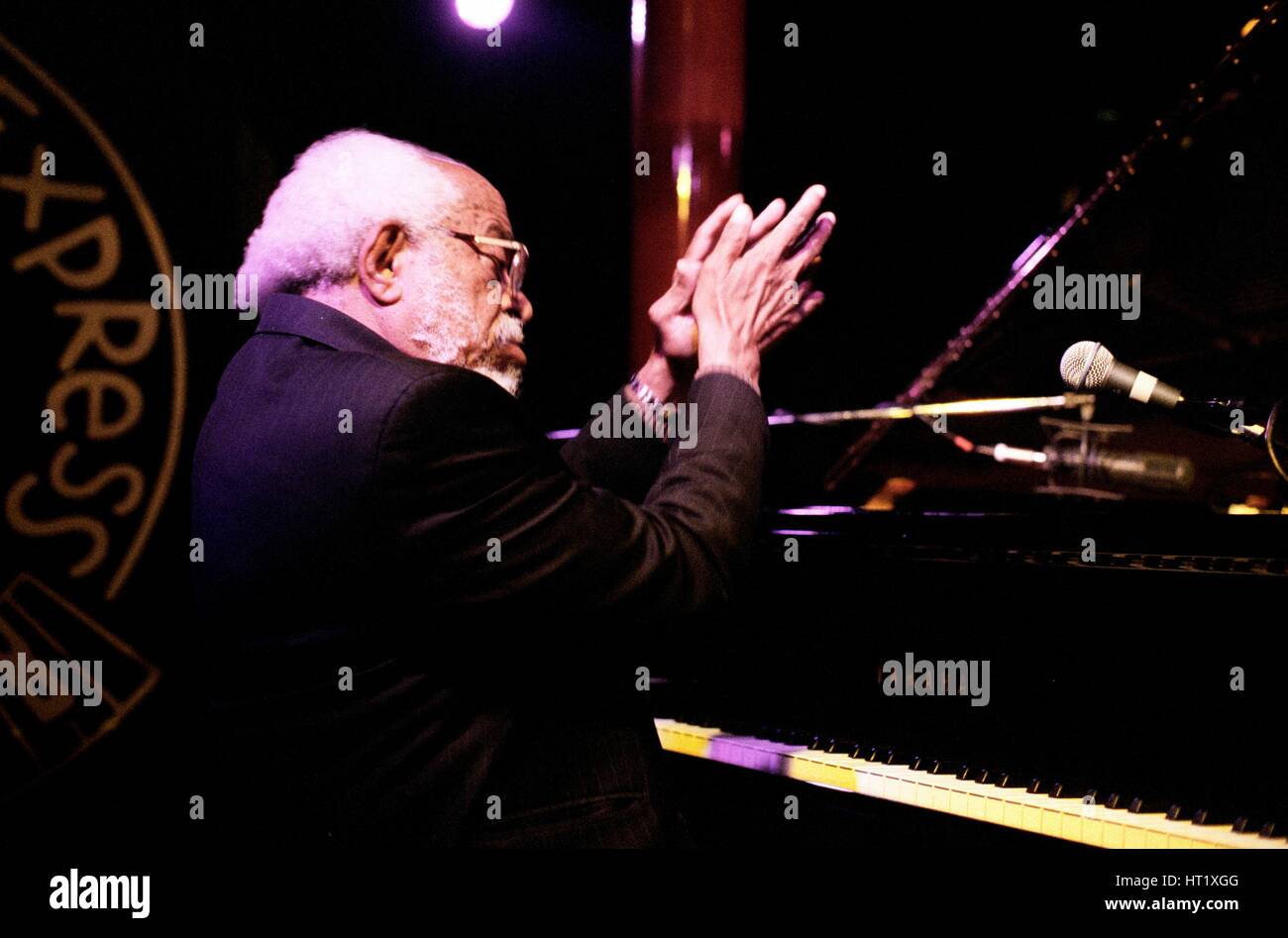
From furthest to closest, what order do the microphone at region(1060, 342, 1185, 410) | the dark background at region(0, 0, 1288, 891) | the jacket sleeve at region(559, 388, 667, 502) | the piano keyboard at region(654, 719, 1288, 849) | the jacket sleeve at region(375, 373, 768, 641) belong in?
the dark background at region(0, 0, 1288, 891)
the jacket sleeve at region(559, 388, 667, 502)
the microphone at region(1060, 342, 1185, 410)
the piano keyboard at region(654, 719, 1288, 849)
the jacket sleeve at region(375, 373, 768, 641)

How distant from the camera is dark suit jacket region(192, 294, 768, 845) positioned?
1.20 meters

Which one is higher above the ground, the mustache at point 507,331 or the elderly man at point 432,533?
the mustache at point 507,331

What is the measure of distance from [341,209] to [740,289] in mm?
636

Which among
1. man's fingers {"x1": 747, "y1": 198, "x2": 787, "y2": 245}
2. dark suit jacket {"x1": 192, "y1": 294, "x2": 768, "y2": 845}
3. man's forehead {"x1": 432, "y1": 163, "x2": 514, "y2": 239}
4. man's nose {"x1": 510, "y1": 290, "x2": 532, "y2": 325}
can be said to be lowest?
dark suit jacket {"x1": 192, "y1": 294, "x2": 768, "y2": 845}

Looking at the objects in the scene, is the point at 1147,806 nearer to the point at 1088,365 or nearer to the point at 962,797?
the point at 962,797

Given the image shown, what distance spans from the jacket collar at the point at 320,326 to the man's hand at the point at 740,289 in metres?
0.46

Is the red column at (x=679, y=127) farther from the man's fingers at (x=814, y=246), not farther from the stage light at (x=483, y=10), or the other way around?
the man's fingers at (x=814, y=246)

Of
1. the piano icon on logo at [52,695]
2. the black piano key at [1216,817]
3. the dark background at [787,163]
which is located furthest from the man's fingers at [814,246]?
the piano icon on logo at [52,695]

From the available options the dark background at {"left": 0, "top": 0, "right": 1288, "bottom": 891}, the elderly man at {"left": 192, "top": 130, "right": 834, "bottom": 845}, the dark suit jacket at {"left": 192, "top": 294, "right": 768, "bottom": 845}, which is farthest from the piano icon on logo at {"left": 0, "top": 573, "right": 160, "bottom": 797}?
the dark suit jacket at {"left": 192, "top": 294, "right": 768, "bottom": 845}

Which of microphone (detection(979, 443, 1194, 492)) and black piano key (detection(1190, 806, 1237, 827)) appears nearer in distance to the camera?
black piano key (detection(1190, 806, 1237, 827))

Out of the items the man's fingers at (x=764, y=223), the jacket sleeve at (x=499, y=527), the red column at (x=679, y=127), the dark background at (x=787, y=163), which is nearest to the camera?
the jacket sleeve at (x=499, y=527)

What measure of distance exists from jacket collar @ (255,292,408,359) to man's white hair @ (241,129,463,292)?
7 cm

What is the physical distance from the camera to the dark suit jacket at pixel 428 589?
1.20 m

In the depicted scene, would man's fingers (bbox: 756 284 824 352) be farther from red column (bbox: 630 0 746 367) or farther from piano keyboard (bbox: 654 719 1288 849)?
red column (bbox: 630 0 746 367)
